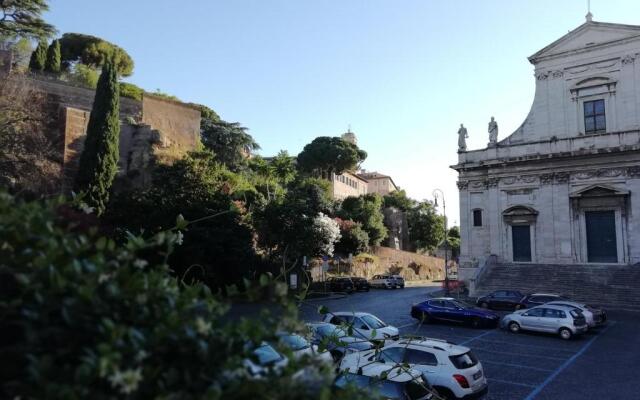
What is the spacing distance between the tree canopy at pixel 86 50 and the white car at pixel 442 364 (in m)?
59.7

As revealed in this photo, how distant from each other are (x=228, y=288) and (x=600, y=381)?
1398 centimetres

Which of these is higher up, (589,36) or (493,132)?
(589,36)

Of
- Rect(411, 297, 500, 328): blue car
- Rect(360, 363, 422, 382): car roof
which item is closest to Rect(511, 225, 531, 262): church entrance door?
Rect(411, 297, 500, 328): blue car

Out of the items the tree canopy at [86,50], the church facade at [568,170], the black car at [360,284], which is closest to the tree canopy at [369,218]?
the black car at [360,284]

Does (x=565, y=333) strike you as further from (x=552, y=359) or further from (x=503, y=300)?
(x=503, y=300)

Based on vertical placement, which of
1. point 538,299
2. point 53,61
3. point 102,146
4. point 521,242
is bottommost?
point 538,299

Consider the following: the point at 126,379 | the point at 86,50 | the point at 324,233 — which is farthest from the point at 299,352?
the point at 86,50

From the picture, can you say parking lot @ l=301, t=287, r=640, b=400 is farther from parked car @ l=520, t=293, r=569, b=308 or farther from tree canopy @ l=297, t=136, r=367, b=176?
tree canopy @ l=297, t=136, r=367, b=176

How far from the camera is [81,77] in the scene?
172 feet

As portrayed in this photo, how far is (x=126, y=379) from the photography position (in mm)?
1926

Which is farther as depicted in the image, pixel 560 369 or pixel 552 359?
pixel 552 359

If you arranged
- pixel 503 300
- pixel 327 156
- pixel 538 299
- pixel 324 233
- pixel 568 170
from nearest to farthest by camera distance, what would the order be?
1. pixel 538 299
2. pixel 503 300
3. pixel 568 170
4. pixel 324 233
5. pixel 327 156

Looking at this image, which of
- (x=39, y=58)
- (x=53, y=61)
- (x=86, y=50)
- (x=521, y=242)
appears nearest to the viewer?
(x=521, y=242)

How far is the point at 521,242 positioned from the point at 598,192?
6.65m
